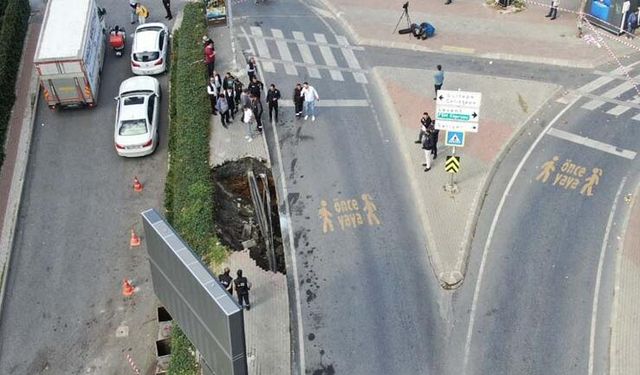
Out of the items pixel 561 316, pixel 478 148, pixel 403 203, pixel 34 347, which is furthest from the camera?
pixel 478 148

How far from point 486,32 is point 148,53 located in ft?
48.3

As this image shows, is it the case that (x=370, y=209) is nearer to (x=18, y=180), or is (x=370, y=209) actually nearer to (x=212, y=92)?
(x=212, y=92)

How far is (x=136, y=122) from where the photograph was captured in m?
30.7

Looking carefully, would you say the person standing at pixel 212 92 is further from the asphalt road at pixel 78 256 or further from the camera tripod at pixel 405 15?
the camera tripod at pixel 405 15

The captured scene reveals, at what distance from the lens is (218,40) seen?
36.7m

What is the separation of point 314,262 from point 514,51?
1550cm

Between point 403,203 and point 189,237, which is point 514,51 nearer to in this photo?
point 403,203

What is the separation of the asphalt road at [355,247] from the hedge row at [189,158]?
260cm

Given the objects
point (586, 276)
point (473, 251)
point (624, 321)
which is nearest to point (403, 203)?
point (473, 251)

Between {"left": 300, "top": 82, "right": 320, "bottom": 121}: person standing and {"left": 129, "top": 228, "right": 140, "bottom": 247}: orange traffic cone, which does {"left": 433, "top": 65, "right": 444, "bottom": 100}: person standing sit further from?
{"left": 129, "top": 228, "right": 140, "bottom": 247}: orange traffic cone

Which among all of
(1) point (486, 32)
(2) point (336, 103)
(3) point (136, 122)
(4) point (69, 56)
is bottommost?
(3) point (136, 122)

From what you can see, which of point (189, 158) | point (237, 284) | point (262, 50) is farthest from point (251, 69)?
point (237, 284)

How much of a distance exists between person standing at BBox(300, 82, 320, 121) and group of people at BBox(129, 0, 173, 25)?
→ 1183 centimetres

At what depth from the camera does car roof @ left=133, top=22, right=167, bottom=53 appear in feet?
115
